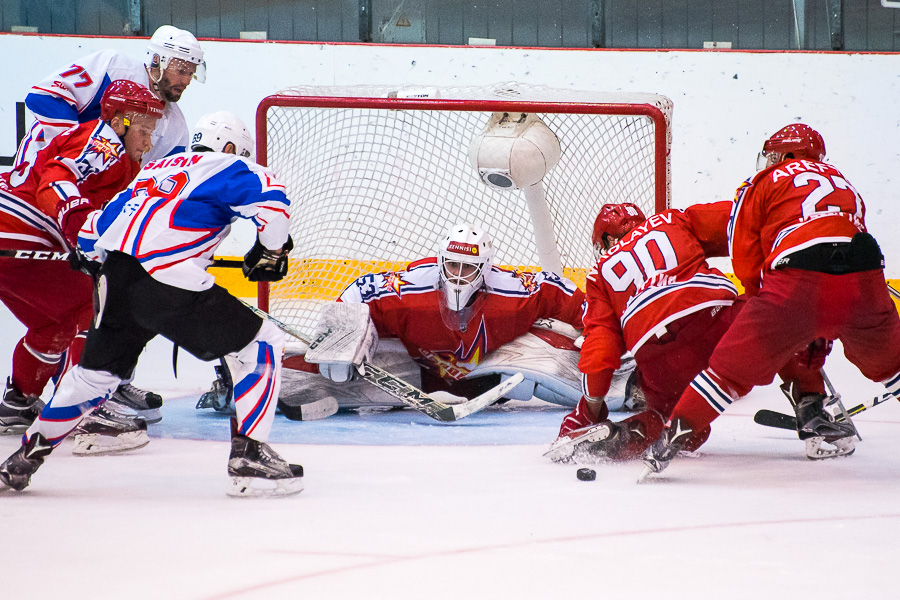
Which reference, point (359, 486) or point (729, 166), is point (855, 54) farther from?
point (359, 486)

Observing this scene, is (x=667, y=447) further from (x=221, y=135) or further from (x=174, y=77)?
(x=174, y=77)

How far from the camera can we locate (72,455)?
2.79 m

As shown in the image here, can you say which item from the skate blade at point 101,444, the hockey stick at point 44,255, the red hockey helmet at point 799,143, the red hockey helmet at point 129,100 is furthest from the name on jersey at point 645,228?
the skate blade at point 101,444

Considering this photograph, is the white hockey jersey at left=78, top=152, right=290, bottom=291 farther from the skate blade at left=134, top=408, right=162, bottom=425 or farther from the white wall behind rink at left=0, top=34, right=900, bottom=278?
the white wall behind rink at left=0, top=34, right=900, bottom=278

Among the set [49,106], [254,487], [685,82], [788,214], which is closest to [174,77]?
[49,106]

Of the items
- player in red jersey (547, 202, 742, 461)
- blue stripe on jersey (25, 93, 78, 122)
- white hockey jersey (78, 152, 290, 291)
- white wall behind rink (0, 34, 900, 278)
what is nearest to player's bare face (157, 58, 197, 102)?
blue stripe on jersey (25, 93, 78, 122)

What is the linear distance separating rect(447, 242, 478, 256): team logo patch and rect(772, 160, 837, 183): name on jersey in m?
1.17

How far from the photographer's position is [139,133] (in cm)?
290

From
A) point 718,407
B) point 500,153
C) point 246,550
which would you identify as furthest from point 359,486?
point 500,153

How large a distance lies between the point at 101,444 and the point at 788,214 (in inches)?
78.7

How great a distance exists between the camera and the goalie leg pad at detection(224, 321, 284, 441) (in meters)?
2.26

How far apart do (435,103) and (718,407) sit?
6.58ft

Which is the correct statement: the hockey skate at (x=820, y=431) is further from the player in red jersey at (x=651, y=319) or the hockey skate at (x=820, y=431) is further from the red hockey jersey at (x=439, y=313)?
the red hockey jersey at (x=439, y=313)

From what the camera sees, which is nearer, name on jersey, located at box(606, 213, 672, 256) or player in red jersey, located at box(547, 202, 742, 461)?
player in red jersey, located at box(547, 202, 742, 461)
